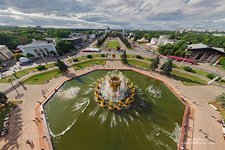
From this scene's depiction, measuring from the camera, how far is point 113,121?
94.4ft

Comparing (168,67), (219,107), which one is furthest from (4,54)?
(219,107)

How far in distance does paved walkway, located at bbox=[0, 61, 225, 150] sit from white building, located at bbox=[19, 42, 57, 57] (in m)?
37.1

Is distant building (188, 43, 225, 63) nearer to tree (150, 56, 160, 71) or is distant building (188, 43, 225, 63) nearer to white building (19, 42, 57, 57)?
tree (150, 56, 160, 71)

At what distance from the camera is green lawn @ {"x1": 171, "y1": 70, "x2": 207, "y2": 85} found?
46856 millimetres

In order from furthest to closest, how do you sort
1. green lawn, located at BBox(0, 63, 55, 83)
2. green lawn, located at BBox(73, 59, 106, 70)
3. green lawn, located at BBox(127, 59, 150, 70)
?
green lawn, located at BBox(127, 59, 150, 70) < green lawn, located at BBox(73, 59, 106, 70) < green lawn, located at BBox(0, 63, 55, 83)

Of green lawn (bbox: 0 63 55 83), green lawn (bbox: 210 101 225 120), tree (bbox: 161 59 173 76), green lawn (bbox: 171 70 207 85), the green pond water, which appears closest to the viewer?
the green pond water

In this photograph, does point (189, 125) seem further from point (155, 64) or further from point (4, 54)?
point (4, 54)

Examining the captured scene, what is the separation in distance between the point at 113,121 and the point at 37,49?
221 ft

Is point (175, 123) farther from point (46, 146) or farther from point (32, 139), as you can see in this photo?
point (32, 139)

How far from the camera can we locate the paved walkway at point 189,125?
23648mm

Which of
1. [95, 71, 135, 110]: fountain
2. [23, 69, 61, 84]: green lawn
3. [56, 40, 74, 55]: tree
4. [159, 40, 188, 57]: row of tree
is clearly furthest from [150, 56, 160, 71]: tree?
[56, 40, 74, 55]: tree

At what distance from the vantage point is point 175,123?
29000 millimetres

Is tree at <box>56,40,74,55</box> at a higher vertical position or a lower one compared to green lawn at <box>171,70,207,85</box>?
higher

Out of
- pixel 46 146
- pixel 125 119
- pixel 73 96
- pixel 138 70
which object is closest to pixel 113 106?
pixel 125 119
